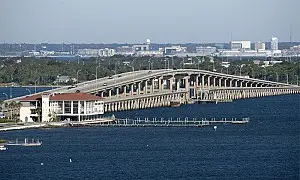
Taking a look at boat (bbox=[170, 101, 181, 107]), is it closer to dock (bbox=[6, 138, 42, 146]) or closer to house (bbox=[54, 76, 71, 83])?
house (bbox=[54, 76, 71, 83])

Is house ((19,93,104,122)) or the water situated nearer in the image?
the water

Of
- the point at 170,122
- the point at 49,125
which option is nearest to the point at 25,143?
the point at 49,125

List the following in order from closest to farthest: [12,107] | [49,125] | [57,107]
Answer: [49,125], [12,107], [57,107]

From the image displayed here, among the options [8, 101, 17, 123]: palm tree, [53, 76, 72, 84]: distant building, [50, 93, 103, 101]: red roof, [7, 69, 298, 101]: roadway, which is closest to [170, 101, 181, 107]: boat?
[7, 69, 298, 101]: roadway

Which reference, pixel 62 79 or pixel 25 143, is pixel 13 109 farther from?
pixel 62 79

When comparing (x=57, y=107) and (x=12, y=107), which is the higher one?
(x=12, y=107)

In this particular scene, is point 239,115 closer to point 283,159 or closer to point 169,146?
point 169,146

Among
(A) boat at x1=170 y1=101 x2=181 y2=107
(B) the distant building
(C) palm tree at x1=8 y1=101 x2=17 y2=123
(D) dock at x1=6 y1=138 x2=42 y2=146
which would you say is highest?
(C) palm tree at x1=8 y1=101 x2=17 y2=123

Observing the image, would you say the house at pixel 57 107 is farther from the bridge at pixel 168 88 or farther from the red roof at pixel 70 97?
the bridge at pixel 168 88
